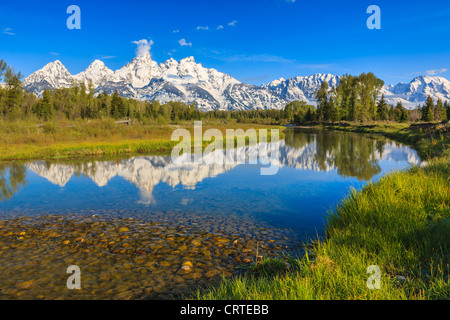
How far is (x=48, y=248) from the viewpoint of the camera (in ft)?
23.5

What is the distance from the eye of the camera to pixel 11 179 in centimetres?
1672

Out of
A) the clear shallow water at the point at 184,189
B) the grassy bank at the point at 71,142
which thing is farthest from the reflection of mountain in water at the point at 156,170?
the grassy bank at the point at 71,142

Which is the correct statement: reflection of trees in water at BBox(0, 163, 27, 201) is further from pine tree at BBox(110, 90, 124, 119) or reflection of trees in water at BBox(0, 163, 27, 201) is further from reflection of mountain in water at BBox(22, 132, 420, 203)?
pine tree at BBox(110, 90, 124, 119)

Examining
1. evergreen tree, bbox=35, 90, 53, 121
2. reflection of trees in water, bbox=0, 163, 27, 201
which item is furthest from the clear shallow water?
evergreen tree, bbox=35, 90, 53, 121

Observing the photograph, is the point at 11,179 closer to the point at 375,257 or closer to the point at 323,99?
the point at 375,257

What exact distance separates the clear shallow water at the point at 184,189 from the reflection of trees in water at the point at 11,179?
33mm

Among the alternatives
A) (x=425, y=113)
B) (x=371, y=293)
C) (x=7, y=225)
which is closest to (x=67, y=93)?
(x=7, y=225)

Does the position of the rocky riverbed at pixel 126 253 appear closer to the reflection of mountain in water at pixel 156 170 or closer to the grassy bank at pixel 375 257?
the grassy bank at pixel 375 257

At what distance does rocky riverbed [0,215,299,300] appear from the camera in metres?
5.34

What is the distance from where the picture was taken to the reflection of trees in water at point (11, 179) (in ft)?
45.5

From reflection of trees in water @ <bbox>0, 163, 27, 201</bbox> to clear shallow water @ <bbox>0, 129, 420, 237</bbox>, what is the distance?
33 millimetres

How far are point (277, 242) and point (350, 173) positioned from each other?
42.1 ft

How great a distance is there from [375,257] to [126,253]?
18.9 ft
